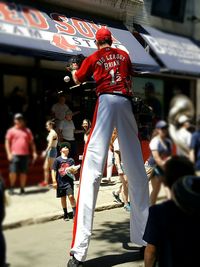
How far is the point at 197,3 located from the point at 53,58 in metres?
0.54

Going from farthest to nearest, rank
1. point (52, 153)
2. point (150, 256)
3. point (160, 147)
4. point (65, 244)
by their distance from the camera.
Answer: point (65, 244), point (150, 256), point (52, 153), point (160, 147)

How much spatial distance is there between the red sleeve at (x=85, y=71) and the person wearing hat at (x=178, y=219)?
676 mm

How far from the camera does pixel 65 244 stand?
3.25 m

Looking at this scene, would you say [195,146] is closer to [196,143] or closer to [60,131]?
[196,143]

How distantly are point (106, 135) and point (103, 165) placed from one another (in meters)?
0.24

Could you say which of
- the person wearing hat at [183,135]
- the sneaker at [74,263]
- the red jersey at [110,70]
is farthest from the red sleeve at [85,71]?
the sneaker at [74,263]

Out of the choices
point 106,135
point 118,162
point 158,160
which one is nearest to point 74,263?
→ point 118,162

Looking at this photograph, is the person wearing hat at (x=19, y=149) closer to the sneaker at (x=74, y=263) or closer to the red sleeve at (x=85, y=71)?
the red sleeve at (x=85, y=71)

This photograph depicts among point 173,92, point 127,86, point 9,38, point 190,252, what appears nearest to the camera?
point 9,38

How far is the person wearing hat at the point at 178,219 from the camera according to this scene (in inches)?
62.7

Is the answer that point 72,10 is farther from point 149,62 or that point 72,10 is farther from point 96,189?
point 96,189

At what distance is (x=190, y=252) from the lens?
1.90m

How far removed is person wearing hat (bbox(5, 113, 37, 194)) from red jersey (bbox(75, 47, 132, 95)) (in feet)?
3.16

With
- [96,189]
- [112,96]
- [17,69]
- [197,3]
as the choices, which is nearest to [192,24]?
[197,3]
